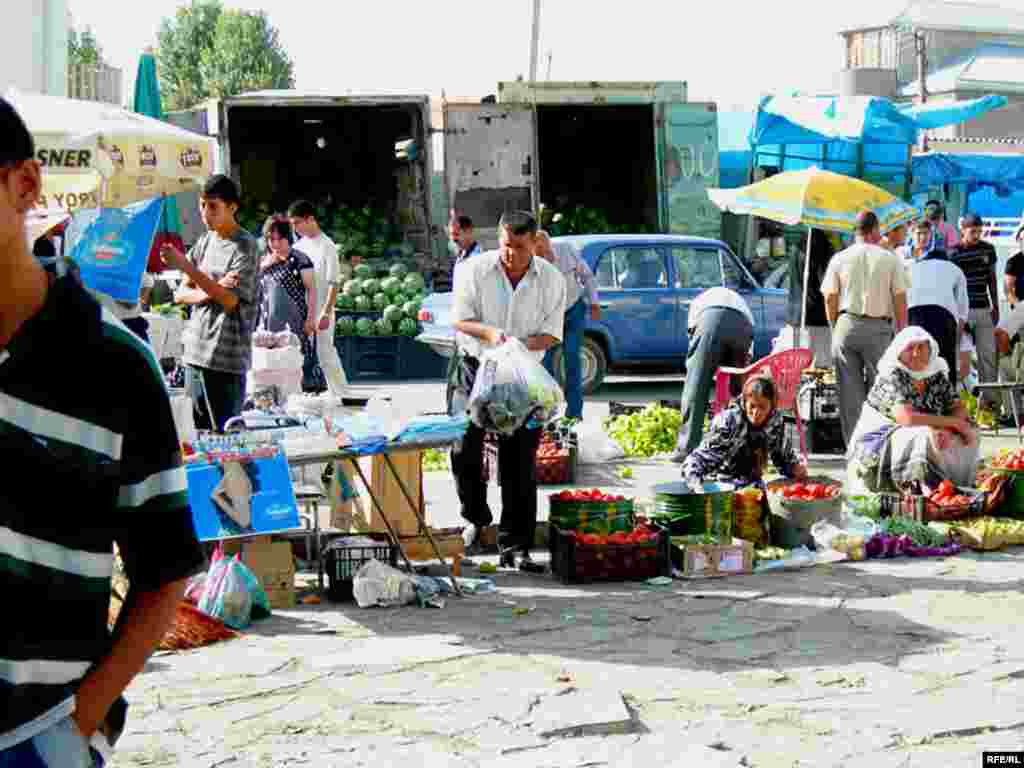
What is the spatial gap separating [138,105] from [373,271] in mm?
5863

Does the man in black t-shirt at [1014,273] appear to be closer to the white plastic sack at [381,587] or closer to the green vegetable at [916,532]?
the green vegetable at [916,532]

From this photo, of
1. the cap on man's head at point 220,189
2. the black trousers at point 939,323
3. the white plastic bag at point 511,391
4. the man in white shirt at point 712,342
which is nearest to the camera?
the white plastic bag at point 511,391

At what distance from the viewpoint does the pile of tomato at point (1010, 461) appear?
406 inches

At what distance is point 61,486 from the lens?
2264 mm

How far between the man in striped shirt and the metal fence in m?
28.9

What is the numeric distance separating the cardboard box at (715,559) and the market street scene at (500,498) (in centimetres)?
2

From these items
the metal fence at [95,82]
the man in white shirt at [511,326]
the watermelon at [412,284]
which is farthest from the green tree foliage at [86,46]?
the man in white shirt at [511,326]

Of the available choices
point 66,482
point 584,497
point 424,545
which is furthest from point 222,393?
point 66,482

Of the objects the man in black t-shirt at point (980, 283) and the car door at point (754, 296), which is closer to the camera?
the man in black t-shirt at point (980, 283)

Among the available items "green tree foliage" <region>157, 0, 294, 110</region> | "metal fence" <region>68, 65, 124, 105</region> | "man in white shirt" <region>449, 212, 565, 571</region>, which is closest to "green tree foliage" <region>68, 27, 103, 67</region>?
"green tree foliage" <region>157, 0, 294, 110</region>

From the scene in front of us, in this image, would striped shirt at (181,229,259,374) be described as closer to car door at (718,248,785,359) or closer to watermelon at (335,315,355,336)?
car door at (718,248,785,359)

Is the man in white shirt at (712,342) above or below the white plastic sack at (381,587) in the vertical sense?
above

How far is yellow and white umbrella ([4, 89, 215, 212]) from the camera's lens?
933 centimetres

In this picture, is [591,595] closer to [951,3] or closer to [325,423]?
[325,423]
